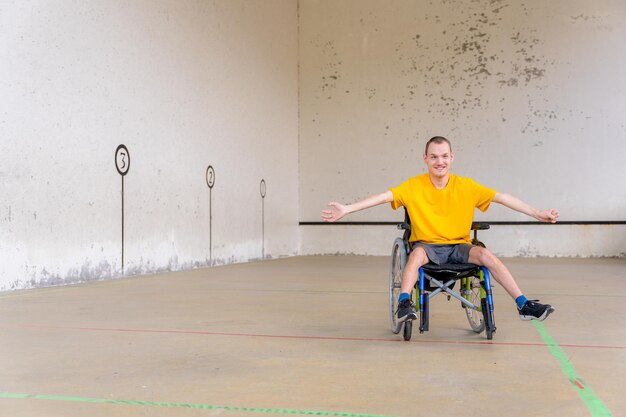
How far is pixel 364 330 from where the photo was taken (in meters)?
3.20

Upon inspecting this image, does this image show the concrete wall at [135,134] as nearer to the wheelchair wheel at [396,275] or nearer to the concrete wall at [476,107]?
the concrete wall at [476,107]

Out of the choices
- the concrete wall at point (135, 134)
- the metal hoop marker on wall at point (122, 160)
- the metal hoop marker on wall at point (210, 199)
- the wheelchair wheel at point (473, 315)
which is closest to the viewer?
the wheelchair wheel at point (473, 315)

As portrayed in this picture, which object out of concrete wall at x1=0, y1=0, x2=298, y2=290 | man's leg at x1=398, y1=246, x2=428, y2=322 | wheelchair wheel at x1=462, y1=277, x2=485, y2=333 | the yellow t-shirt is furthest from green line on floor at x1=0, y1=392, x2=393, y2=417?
concrete wall at x1=0, y1=0, x2=298, y2=290

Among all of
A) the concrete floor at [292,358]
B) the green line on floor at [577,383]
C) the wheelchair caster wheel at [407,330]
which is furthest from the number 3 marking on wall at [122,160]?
the green line on floor at [577,383]

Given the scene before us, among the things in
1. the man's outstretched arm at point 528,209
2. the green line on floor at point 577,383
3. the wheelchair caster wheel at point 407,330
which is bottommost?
Result: the green line on floor at point 577,383

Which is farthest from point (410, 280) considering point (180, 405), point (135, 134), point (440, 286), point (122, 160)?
point (135, 134)

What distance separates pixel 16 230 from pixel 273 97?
5336 mm

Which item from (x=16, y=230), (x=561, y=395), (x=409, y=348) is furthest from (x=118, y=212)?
(x=561, y=395)

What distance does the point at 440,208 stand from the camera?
3.02m

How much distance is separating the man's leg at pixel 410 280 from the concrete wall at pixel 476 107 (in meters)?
7.37

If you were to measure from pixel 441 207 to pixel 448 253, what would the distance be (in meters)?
0.22

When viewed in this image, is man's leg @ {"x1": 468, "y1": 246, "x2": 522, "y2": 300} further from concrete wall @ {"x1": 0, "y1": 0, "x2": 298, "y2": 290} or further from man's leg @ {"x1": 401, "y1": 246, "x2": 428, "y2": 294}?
concrete wall @ {"x1": 0, "y1": 0, "x2": 298, "y2": 290}

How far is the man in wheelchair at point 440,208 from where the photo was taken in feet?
9.48

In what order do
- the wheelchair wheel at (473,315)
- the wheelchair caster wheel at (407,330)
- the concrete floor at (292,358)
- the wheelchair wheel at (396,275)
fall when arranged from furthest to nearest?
1. the wheelchair wheel at (473,315)
2. the wheelchair wheel at (396,275)
3. the wheelchair caster wheel at (407,330)
4. the concrete floor at (292,358)
